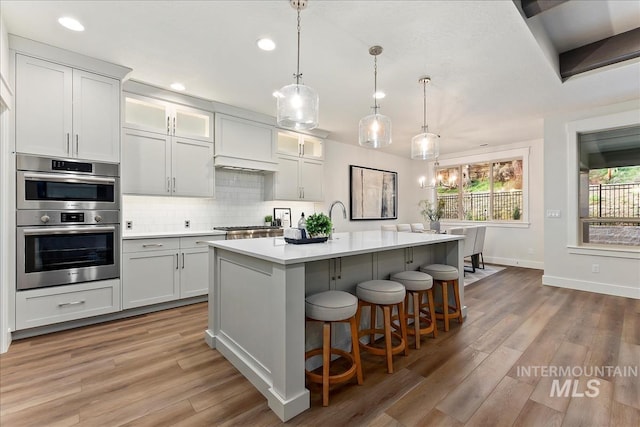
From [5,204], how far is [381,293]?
10.4 ft

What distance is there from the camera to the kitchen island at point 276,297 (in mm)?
1640

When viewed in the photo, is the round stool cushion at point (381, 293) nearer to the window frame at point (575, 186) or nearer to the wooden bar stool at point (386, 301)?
the wooden bar stool at point (386, 301)

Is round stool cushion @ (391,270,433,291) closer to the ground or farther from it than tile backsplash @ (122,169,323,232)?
closer to the ground

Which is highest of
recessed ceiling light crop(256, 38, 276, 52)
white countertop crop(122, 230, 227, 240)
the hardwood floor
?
recessed ceiling light crop(256, 38, 276, 52)

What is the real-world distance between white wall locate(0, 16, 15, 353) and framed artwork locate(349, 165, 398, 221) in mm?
4925

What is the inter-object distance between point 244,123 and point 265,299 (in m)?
3.11

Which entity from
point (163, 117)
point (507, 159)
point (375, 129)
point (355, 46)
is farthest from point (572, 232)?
point (163, 117)

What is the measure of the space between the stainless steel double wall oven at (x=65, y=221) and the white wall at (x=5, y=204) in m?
0.07

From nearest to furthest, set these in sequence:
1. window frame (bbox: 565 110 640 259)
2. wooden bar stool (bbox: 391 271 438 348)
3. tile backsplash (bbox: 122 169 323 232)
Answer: wooden bar stool (bbox: 391 271 438 348) < tile backsplash (bbox: 122 169 323 232) < window frame (bbox: 565 110 640 259)

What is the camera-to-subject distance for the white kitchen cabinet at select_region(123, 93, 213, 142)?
3436 millimetres
